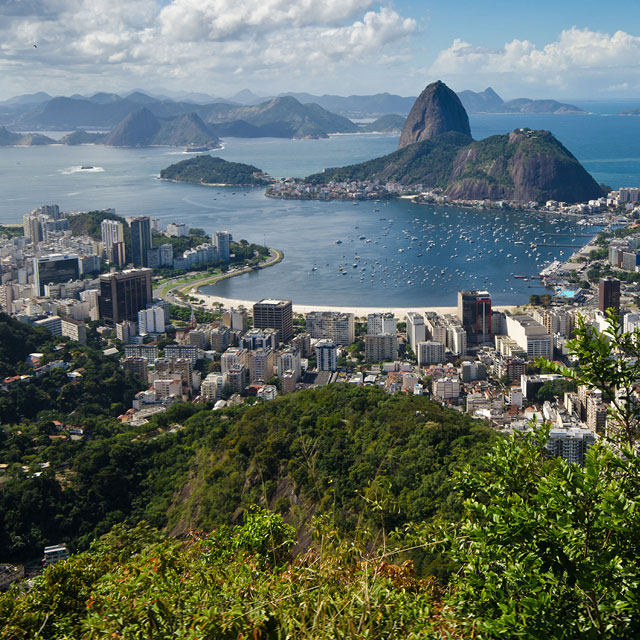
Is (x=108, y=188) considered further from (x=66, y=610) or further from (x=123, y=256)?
(x=66, y=610)

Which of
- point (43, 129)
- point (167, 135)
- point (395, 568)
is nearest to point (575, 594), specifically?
point (395, 568)

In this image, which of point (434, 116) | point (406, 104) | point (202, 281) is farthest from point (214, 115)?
point (202, 281)

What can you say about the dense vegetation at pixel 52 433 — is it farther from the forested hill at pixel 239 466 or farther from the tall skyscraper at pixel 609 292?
the tall skyscraper at pixel 609 292

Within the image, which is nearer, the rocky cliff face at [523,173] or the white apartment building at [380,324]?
the white apartment building at [380,324]

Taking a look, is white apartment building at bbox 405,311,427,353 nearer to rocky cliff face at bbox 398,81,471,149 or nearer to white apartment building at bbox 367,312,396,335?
white apartment building at bbox 367,312,396,335

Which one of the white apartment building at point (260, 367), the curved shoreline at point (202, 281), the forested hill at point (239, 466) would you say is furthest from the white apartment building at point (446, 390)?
the curved shoreline at point (202, 281)

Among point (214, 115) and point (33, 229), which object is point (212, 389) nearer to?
point (33, 229)
